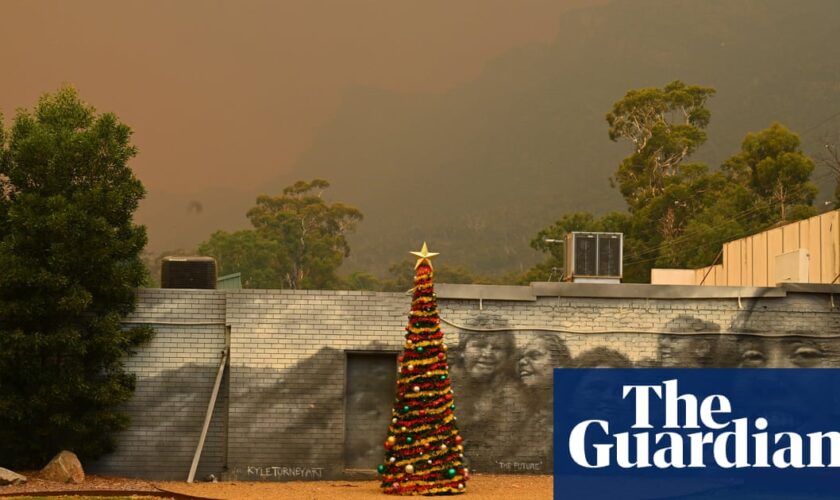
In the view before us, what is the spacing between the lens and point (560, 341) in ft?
74.3

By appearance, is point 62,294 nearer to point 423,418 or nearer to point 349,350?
point 349,350

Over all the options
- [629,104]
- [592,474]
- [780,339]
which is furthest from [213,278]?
[629,104]

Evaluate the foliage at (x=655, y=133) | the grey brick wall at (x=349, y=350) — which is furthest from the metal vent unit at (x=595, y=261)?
the foliage at (x=655, y=133)

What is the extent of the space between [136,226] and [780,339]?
1220 cm

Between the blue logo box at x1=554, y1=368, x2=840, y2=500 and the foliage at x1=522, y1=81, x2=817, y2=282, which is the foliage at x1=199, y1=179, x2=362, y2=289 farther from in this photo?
the blue logo box at x1=554, y1=368, x2=840, y2=500

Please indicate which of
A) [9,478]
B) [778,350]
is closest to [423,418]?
[9,478]

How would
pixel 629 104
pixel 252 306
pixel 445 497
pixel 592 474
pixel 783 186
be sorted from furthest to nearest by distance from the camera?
pixel 629 104 < pixel 783 186 < pixel 252 306 < pixel 445 497 < pixel 592 474

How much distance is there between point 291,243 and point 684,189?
46.4 m

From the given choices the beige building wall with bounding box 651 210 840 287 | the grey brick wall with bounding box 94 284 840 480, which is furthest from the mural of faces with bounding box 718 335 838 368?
the beige building wall with bounding box 651 210 840 287

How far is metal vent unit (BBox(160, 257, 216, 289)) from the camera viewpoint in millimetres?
23422

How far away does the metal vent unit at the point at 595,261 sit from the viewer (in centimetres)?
2492

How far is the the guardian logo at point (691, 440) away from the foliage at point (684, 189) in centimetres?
5897

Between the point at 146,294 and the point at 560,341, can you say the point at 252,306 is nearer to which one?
the point at 146,294

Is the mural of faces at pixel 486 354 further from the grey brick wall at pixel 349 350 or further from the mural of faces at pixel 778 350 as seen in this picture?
the mural of faces at pixel 778 350
